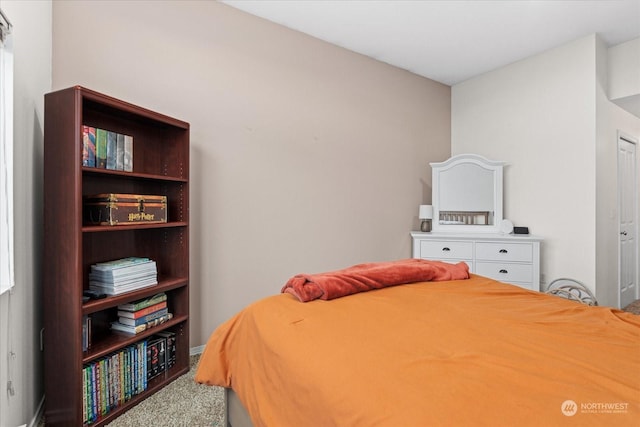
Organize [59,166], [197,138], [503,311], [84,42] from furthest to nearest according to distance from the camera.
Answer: [197,138] < [84,42] < [59,166] < [503,311]

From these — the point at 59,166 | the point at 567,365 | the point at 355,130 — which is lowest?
the point at 567,365

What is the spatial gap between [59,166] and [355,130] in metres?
2.46

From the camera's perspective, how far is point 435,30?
296 cm

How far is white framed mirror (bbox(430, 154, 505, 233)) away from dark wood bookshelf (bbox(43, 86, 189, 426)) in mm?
2746

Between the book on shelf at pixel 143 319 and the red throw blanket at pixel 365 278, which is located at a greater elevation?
the red throw blanket at pixel 365 278

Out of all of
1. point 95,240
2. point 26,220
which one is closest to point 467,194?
point 95,240

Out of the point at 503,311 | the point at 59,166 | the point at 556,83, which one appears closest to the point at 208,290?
the point at 59,166

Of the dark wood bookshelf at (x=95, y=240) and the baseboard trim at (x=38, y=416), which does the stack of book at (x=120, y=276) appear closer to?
the dark wood bookshelf at (x=95, y=240)

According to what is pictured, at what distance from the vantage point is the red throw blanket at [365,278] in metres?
1.48

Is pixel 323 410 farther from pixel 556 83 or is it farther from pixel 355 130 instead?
pixel 556 83

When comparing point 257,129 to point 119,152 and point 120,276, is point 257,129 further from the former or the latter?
point 120,276

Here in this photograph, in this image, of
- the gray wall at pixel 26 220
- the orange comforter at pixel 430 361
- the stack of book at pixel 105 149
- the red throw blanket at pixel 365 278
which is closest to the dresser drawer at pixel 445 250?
the red throw blanket at pixel 365 278

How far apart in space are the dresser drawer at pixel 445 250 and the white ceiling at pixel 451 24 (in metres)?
1.95

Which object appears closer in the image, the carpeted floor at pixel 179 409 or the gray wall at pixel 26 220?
the gray wall at pixel 26 220
